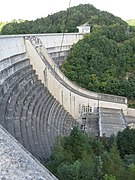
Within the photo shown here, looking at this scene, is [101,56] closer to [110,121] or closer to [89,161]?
[110,121]

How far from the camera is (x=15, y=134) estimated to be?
36.5 feet

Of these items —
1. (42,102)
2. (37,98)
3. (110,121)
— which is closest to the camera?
(37,98)

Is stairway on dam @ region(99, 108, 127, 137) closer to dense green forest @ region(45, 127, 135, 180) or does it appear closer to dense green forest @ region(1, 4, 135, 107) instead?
dense green forest @ region(1, 4, 135, 107)

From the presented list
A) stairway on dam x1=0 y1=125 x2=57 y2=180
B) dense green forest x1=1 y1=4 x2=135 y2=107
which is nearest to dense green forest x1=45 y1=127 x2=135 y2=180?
stairway on dam x1=0 y1=125 x2=57 y2=180

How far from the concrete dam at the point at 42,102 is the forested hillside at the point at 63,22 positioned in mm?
6968

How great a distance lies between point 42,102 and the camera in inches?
621

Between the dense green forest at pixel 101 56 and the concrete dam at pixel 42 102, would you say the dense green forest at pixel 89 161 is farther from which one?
the dense green forest at pixel 101 56

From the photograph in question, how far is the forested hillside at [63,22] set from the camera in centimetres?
3039

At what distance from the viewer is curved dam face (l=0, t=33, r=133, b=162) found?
12.0 m

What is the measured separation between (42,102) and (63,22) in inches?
656

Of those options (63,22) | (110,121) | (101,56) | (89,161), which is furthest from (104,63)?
(89,161)

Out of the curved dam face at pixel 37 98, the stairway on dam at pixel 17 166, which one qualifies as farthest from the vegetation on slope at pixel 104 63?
the stairway on dam at pixel 17 166

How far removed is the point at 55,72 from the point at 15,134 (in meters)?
8.83

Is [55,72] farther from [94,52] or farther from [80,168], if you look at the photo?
[80,168]
